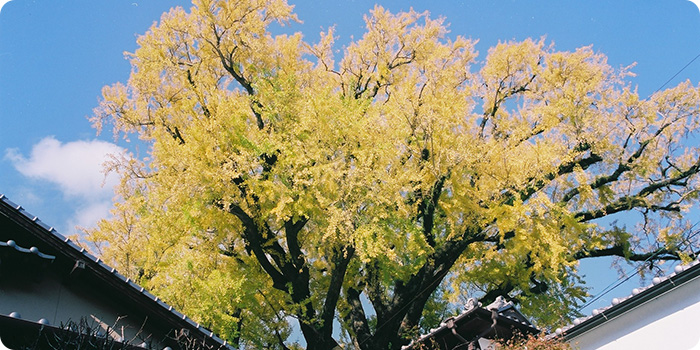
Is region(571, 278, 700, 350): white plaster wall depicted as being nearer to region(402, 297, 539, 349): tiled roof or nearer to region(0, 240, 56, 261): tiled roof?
region(402, 297, 539, 349): tiled roof

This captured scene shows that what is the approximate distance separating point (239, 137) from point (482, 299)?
8437 mm

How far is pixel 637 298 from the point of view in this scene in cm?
750

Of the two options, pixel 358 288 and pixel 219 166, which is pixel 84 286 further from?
pixel 358 288

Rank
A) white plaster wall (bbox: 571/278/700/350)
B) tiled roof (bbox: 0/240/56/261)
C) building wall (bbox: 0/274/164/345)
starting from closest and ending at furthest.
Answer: tiled roof (bbox: 0/240/56/261) → building wall (bbox: 0/274/164/345) → white plaster wall (bbox: 571/278/700/350)

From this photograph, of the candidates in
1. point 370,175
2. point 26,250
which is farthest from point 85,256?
point 370,175

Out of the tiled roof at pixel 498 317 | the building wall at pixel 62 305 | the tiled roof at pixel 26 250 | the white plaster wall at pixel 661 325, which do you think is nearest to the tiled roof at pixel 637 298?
the white plaster wall at pixel 661 325

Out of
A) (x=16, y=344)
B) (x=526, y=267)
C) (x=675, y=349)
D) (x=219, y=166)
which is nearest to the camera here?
(x=16, y=344)

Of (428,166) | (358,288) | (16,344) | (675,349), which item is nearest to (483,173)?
(428,166)

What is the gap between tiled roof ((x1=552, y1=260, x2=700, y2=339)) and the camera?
7.06 metres

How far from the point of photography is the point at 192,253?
13.1 metres

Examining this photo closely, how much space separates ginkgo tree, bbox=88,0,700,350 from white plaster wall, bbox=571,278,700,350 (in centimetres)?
321

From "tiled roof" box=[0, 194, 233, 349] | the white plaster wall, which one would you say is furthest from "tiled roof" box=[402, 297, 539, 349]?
"tiled roof" box=[0, 194, 233, 349]

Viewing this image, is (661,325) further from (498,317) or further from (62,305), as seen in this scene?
(62,305)

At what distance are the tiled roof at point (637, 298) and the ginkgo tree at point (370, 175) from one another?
9.74ft
